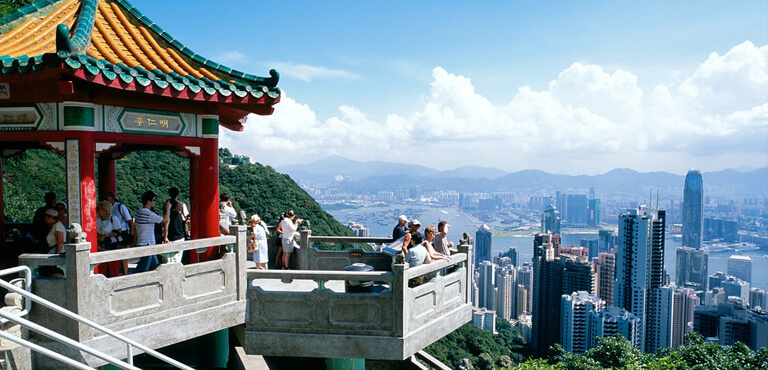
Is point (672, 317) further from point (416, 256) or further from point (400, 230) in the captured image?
point (416, 256)

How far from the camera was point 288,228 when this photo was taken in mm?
11859

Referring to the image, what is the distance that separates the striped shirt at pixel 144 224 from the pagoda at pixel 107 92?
2.32 feet

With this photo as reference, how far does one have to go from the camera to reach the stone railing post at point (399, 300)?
26.2 ft

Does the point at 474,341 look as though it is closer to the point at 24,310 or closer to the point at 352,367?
the point at 352,367

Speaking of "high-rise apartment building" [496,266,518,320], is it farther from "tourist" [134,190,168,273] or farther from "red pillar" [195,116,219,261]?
"tourist" [134,190,168,273]

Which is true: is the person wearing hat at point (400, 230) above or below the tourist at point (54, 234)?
below

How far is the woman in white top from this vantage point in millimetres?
11867

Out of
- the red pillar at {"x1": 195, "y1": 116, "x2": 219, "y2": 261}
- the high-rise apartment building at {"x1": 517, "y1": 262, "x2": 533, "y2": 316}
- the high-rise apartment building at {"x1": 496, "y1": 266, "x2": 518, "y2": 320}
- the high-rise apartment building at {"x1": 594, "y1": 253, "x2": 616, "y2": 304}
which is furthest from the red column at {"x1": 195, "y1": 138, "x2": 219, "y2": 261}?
the high-rise apartment building at {"x1": 517, "y1": 262, "x2": 533, "y2": 316}

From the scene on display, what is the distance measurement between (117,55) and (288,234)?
5.31 metres

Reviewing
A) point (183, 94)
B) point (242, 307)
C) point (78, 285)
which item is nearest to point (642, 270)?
point (242, 307)

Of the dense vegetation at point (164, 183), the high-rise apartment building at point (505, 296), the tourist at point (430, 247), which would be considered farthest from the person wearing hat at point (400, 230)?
the high-rise apartment building at point (505, 296)

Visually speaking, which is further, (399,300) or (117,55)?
(117,55)

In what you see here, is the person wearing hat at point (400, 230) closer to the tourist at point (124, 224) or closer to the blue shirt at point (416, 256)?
the blue shirt at point (416, 256)

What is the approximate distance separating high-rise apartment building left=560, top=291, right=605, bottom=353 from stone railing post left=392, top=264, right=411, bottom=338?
81378 mm
